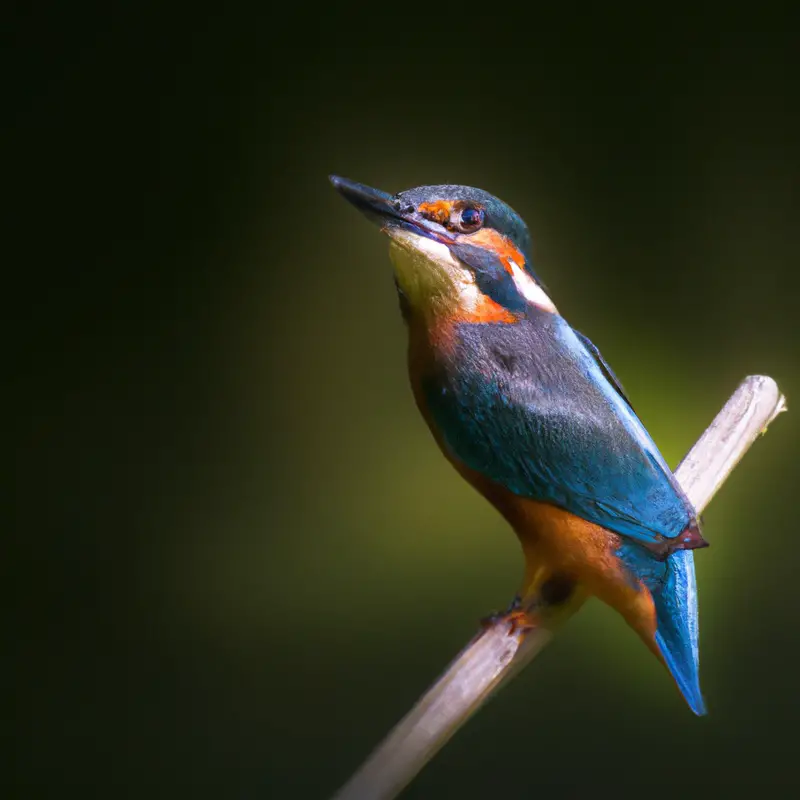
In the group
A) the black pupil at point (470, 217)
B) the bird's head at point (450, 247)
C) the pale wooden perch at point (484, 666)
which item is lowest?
the pale wooden perch at point (484, 666)

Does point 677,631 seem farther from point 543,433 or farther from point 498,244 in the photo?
point 498,244

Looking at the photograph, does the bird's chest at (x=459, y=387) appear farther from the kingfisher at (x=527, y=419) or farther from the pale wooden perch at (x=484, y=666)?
the pale wooden perch at (x=484, y=666)

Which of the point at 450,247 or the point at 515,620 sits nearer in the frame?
the point at 450,247

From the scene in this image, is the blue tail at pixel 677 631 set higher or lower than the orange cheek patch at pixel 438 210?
lower

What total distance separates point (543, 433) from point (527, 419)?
0.8 inches

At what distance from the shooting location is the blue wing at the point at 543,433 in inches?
36.1

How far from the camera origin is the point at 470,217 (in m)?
0.93

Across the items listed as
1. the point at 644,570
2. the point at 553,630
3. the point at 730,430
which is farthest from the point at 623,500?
the point at 730,430

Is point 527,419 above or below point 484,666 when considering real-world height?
above

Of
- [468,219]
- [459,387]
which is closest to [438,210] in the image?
[468,219]

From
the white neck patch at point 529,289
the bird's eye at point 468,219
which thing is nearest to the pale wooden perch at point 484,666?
the white neck patch at point 529,289

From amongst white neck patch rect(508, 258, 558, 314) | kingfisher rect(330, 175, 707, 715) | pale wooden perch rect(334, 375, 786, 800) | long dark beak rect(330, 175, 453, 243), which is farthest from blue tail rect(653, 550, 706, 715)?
long dark beak rect(330, 175, 453, 243)

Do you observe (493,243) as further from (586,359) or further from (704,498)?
(704,498)

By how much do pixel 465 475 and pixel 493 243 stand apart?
8.7 inches
